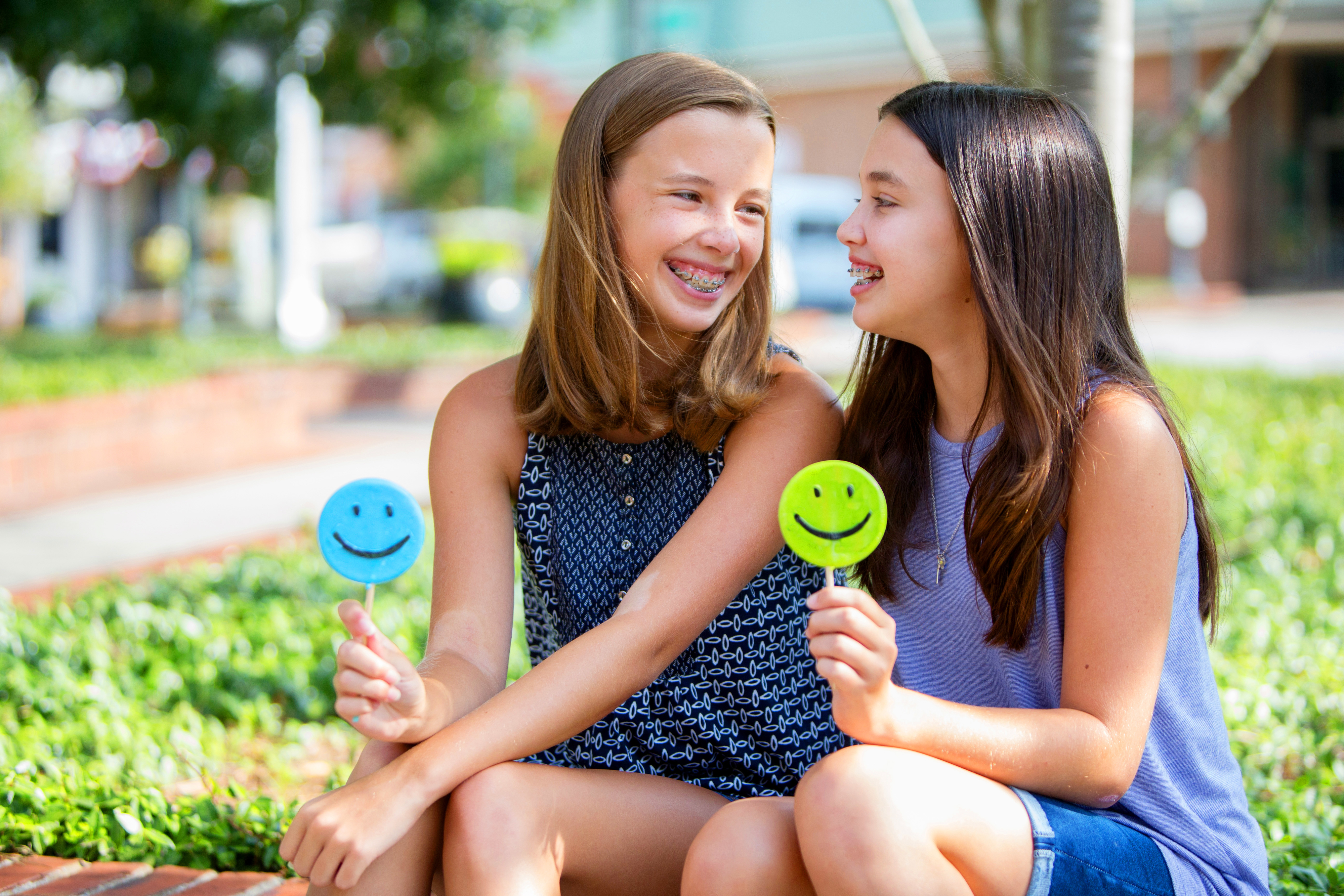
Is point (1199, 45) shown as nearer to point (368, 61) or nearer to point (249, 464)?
point (368, 61)

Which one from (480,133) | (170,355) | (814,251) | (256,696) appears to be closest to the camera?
(256,696)

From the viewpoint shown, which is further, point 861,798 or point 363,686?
point 363,686

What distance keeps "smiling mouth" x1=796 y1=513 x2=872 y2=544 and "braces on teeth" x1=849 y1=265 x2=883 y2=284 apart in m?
0.49

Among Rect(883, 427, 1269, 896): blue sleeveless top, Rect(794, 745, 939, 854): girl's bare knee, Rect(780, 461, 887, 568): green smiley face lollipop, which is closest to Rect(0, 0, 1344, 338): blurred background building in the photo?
Rect(883, 427, 1269, 896): blue sleeveless top

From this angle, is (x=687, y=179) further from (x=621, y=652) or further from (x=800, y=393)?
(x=621, y=652)

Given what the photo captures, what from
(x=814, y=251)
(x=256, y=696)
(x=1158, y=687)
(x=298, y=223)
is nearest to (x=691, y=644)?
(x=1158, y=687)

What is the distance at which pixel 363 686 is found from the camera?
68.5 inches

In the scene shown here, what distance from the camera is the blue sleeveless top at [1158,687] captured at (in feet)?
5.89

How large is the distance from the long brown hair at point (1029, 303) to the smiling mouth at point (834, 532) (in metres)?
0.28

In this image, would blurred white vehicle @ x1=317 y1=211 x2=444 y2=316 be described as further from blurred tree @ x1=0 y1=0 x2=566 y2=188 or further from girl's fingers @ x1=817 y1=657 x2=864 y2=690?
girl's fingers @ x1=817 y1=657 x2=864 y2=690

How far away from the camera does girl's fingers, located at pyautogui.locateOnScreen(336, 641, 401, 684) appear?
173 centimetres

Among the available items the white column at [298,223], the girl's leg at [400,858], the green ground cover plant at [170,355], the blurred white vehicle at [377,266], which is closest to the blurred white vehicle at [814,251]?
the blurred white vehicle at [377,266]

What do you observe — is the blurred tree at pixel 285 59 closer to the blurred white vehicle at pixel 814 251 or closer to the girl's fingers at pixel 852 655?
the girl's fingers at pixel 852 655

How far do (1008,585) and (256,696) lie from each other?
7.52 feet
